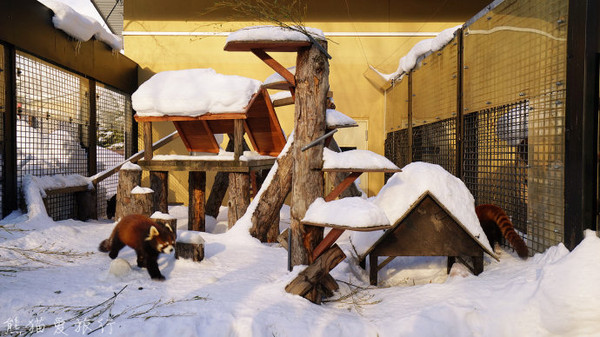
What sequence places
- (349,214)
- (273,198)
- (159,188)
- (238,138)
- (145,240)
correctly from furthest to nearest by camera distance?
(159,188) < (238,138) < (273,198) < (145,240) < (349,214)

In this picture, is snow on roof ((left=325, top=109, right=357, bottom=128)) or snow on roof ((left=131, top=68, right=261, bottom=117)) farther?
snow on roof ((left=131, top=68, right=261, bottom=117))

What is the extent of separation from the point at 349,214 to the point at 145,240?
198 cm

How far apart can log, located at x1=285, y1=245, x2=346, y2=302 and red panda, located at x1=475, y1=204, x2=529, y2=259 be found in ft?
5.76

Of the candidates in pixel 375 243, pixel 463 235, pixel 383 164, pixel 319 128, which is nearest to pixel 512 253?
pixel 463 235

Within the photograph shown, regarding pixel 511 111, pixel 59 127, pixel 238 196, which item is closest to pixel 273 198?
pixel 238 196

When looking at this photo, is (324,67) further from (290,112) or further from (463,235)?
(290,112)

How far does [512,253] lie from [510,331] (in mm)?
1662

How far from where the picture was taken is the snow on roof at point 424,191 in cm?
383

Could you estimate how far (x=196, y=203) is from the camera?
6789 mm

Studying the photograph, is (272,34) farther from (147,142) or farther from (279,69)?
(147,142)

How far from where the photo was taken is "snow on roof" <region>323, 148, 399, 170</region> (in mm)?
3422

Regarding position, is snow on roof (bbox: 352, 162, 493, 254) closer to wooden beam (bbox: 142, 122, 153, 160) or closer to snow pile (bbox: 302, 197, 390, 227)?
snow pile (bbox: 302, 197, 390, 227)

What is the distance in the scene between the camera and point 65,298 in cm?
302

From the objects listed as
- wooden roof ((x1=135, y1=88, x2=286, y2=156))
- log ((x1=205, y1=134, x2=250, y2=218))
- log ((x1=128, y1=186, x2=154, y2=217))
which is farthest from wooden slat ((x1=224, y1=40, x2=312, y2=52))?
log ((x1=205, y1=134, x2=250, y2=218))
